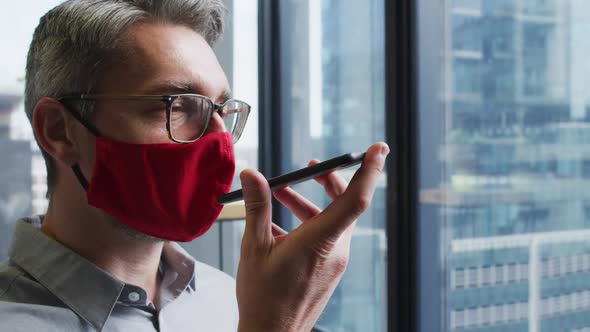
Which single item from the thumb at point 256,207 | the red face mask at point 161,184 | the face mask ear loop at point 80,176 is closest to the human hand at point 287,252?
the thumb at point 256,207

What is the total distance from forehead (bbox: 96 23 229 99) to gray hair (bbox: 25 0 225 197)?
18mm

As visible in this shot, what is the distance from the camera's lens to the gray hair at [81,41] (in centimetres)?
104

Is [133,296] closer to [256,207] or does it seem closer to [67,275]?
[67,275]

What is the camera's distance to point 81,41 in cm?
104

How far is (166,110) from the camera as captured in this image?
1.04 meters

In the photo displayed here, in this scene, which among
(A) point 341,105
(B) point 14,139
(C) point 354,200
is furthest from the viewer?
(B) point 14,139

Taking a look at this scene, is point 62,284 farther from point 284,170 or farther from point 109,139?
point 284,170

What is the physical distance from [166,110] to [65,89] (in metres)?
0.20

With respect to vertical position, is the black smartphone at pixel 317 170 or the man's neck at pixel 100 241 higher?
the black smartphone at pixel 317 170

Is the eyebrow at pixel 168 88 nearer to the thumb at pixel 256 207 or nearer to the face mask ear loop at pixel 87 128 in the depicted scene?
the face mask ear loop at pixel 87 128

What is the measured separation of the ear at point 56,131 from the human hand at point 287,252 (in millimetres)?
474

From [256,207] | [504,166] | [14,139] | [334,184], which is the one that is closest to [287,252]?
[256,207]

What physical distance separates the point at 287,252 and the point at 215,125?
0.41 m

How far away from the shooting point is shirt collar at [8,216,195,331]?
3.15 feet
